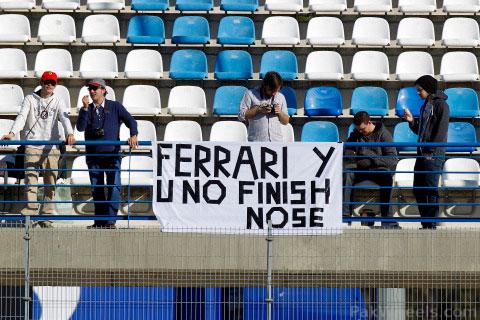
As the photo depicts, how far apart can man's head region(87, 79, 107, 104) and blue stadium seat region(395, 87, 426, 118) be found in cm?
483

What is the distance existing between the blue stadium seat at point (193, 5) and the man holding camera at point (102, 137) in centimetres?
478

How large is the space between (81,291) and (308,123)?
15.8 ft

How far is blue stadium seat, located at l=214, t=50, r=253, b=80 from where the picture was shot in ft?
48.1

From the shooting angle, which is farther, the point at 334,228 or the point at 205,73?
the point at 205,73

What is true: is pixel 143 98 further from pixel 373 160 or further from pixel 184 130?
pixel 373 160

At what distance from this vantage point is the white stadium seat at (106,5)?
15.6 metres

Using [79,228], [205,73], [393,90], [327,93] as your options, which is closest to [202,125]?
[205,73]

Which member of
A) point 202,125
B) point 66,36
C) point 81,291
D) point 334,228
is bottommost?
point 81,291

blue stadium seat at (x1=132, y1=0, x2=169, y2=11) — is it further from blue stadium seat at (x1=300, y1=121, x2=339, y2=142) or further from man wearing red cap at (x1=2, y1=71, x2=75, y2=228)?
man wearing red cap at (x1=2, y1=71, x2=75, y2=228)

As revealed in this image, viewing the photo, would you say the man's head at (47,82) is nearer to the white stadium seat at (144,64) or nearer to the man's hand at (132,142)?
the man's hand at (132,142)

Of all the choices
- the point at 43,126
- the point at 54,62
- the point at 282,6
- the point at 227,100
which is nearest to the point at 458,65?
the point at 282,6

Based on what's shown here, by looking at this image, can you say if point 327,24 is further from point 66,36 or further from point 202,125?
point 66,36

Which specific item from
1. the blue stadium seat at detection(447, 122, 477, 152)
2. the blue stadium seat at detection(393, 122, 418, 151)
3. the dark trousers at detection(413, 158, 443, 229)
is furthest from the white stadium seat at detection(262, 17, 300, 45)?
the dark trousers at detection(413, 158, 443, 229)

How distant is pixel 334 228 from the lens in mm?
10062
